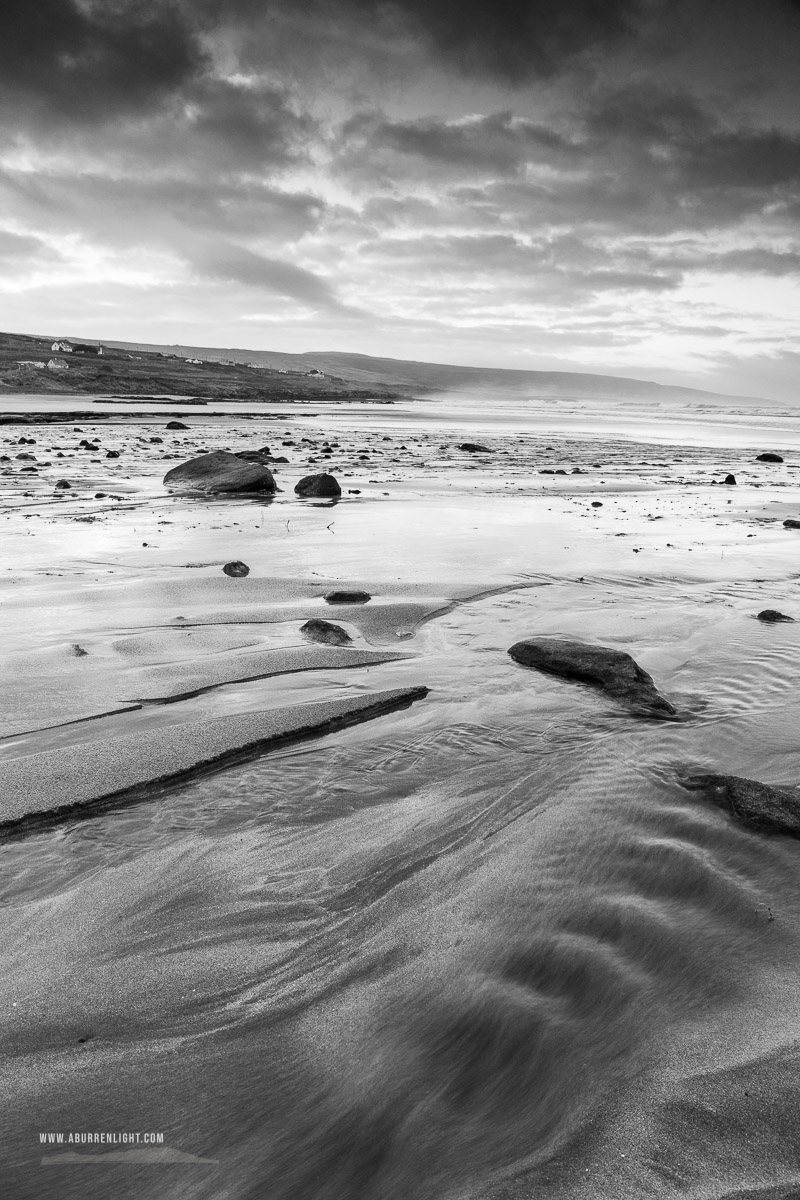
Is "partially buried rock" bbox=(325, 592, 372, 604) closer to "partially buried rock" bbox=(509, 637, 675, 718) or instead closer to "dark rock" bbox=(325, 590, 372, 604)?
"dark rock" bbox=(325, 590, 372, 604)

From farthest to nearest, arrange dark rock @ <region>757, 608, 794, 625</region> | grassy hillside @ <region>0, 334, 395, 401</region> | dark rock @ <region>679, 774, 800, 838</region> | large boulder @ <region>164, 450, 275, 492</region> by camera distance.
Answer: grassy hillside @ <region>0, 334, 395, 401</region>
large boulder @ <region>164, 450, 275, 492</region>
dark rock @ <region>757, 608, 794, 625</region>
dark rock @ <region>679, 774, 800, 838</region>

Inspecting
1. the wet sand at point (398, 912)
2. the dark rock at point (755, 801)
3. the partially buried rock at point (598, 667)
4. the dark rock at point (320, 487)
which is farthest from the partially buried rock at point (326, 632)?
the dark rock at point (320, 487)

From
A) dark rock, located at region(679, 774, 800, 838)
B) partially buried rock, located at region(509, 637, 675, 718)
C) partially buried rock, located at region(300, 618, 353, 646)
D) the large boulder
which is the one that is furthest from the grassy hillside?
dark rock, located at region(679, 774, 800, 838)

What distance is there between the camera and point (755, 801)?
8.25ft

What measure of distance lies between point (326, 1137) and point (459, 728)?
1850mm

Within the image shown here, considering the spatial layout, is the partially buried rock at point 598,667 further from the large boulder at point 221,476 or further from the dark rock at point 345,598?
the large boulder at point 221,476

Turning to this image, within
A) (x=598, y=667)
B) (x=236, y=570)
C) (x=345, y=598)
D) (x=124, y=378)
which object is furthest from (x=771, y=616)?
(x=124, y=378)

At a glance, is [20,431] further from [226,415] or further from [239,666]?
[239,666]

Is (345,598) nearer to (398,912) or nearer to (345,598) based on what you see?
(345,598)

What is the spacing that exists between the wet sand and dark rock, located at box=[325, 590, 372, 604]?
12cm

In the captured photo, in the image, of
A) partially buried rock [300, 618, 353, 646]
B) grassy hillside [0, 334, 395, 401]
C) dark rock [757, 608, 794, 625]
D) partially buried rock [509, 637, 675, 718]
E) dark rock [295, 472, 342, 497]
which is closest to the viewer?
partially buried rock [509, 637, 675, 718]

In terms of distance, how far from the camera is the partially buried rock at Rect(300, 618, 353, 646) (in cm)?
422

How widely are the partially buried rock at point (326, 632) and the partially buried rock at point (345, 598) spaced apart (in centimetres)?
65

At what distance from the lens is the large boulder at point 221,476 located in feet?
34.0
